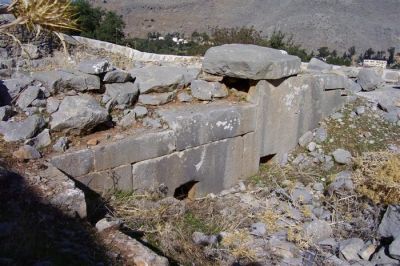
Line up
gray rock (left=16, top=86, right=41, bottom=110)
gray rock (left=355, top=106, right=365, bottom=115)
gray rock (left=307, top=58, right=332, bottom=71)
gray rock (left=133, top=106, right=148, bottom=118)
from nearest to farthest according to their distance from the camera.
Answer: gray rock (left=16, top=86, right=41, bottom=110)
gray rock (left=133, top=106, right=148, bottom=118)
gray rock (left=355, top=106, right=365, bottom=115)
gray rock (left=307, top=58, right=332, bottom=71)

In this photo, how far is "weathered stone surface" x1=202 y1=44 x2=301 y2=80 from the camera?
4.98 meters

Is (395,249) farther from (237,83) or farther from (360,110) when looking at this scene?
(360,110)

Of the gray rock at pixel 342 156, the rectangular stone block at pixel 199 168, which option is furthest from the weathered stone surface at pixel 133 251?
the gray rock at pixel 342 156

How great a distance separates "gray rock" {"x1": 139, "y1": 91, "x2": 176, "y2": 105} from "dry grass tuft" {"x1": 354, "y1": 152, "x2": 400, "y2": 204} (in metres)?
2.44

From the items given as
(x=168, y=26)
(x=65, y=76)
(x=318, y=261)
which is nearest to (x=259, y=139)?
(x=318, y=261)

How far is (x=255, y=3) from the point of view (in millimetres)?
30250

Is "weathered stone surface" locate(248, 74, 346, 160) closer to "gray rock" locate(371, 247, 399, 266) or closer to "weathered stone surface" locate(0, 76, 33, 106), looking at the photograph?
"gray rock" locate(371, 247, 399, 266)

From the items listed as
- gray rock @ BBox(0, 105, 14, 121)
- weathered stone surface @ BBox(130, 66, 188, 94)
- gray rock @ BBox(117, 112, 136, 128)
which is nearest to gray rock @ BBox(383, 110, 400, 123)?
weathered stone surface @ BBox(130, 66, 188, 94)

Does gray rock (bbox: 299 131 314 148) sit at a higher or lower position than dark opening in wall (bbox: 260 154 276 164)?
higher

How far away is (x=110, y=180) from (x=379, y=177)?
115 inches

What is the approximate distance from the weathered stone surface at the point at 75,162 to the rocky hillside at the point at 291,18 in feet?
57.2

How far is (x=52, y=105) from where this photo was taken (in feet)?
13.7

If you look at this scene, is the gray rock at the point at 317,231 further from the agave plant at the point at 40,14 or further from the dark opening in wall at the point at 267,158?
the agave plant at the point at 40,14

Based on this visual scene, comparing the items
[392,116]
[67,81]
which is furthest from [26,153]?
[392,116]
